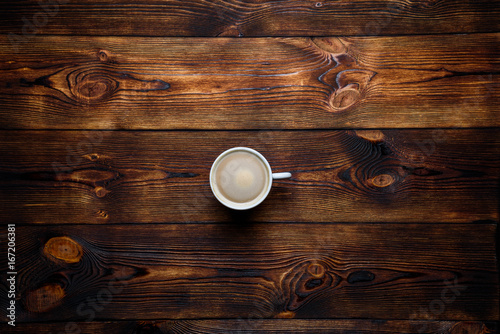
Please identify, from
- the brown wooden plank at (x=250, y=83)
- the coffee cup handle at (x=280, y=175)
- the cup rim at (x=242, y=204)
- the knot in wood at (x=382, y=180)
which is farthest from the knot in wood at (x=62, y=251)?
the knot in wood at (x=382, y=180)

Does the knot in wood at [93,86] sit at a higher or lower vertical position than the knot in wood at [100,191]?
higher

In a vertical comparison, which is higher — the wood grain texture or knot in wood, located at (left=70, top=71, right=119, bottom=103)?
knot in wood, located at (left=70, top=71, right=119, bottom=103)

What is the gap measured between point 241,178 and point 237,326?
46cm

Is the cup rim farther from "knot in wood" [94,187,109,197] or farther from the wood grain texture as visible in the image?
"knot in wood" [94,187,109,197]

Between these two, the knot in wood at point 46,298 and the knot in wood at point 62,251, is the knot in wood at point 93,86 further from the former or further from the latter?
the knot in wood at point 46,298

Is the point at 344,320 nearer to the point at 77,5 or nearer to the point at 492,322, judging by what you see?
the point at 492,322

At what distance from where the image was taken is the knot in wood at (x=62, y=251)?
3.22ft

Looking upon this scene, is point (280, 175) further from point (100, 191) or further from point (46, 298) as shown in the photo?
point (46, 298)

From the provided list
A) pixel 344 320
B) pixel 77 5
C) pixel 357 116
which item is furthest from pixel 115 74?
pixel 344 320

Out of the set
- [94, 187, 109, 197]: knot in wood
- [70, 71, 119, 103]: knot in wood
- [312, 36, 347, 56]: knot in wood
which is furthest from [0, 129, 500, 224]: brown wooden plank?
[312, 36, 347, 56]: knot in wood

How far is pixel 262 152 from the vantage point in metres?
0.99

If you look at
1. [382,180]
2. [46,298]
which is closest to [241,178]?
[382,180]

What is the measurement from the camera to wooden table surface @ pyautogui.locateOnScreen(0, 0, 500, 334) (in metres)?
0.98

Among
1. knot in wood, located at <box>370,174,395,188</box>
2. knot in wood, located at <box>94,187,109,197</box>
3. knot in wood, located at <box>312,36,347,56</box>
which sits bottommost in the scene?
knot in wood, located at <box>94,187,109,197</box>
